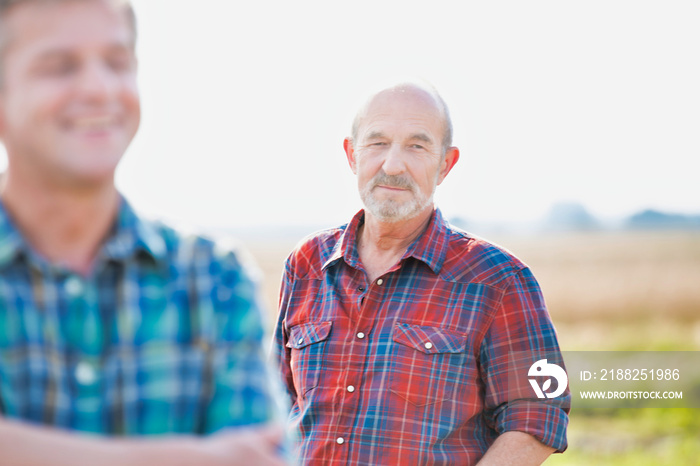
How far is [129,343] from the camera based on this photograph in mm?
1326

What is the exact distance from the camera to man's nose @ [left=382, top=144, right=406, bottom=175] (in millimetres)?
2951

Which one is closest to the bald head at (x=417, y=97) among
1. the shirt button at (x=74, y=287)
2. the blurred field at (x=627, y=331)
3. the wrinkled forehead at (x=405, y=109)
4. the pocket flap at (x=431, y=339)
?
the wrinkled forehead at (x=405, y=109)

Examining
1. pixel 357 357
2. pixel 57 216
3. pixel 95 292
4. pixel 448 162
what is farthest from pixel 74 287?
pixel 448 162

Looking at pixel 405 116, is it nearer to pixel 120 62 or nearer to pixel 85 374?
pixel 120 62

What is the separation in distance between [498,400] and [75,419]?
5.55 ft

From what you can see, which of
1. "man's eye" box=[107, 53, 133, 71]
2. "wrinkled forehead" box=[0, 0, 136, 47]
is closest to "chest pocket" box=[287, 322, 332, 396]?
"man's eye" box=[107, 53, 133, 71]

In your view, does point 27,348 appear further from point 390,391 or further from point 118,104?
point 390,391

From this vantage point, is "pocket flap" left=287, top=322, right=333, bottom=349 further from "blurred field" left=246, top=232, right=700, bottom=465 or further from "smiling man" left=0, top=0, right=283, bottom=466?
"blurred field" left=246, top=232, right=700, bottom=465

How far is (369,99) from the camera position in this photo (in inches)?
122

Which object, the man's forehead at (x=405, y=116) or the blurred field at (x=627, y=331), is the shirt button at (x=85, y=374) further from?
the blurred field at (x=627, y=331)

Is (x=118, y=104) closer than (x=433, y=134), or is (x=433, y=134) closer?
(x=118, y=104)

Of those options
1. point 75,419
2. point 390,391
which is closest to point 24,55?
point 75,419

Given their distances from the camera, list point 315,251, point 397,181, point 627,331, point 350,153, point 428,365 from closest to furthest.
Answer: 1. point 428,365
2. point 397,181
3. point 315,251
4. point 350,153
5. point 627,331

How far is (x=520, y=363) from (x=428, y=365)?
0.32 meters
